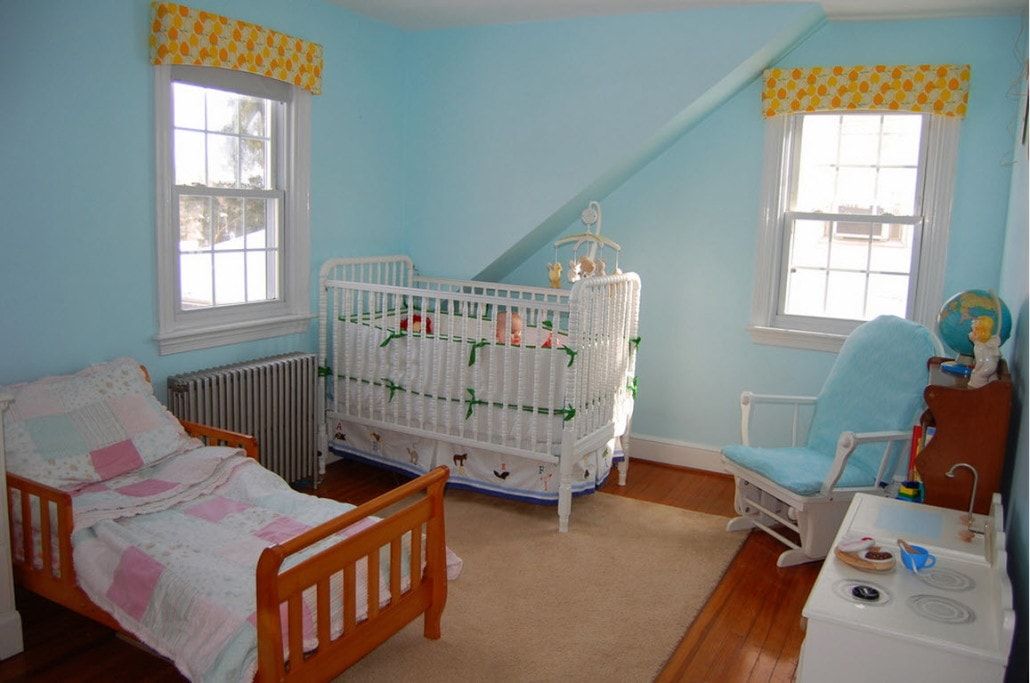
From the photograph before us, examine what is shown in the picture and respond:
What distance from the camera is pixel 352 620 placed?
2.12 meters

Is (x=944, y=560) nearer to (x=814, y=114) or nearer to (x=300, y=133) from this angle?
(x=814, y=114)

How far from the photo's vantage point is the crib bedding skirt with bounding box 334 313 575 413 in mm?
3332

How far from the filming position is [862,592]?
1680 millimetres

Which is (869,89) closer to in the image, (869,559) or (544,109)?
(544,109)

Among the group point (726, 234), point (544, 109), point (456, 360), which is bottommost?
point (456, 360)

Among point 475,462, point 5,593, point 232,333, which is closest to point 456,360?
point 475,462

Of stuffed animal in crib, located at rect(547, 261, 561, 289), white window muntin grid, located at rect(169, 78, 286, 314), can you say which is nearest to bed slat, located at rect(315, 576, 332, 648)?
white window muntin grid, located at rect(169, 78, 286, 314)

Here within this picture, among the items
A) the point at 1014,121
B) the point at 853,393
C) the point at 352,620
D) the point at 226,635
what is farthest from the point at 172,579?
the point at 1014,121

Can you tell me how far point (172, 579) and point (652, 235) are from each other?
2.88m

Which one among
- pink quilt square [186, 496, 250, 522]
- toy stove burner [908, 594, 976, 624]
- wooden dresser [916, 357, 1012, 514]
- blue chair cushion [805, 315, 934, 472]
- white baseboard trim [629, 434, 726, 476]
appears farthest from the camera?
white baseboard trim [629, 434, 726, 476]

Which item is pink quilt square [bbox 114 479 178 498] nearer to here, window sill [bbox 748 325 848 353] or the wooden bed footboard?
the wooden bed footboard

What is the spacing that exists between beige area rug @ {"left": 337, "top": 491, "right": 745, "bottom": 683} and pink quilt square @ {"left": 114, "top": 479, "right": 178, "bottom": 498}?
82 centimetres

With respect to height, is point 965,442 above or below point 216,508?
above

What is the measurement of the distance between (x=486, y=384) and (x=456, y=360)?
17 cm
